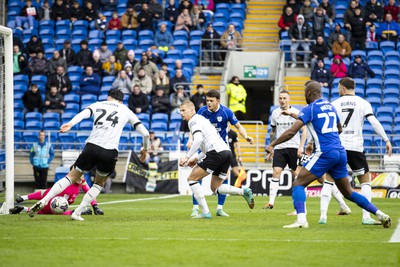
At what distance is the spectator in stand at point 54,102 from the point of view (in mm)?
31172

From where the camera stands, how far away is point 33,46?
33.6 m

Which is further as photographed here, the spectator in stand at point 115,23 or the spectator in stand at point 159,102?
the spectator in stand at point 115,23

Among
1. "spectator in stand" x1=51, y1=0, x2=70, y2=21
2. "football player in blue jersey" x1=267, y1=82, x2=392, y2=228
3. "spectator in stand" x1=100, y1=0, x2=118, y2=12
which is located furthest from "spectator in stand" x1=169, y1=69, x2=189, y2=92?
"football player in blue jersey" x1=267, y1=82, x2=392, y2=228

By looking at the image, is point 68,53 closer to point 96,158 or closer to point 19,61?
point 19,61

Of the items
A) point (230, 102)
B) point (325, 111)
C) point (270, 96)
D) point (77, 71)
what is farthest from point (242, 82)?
point (325, 111)

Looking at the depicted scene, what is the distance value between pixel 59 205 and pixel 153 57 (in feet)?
56.7

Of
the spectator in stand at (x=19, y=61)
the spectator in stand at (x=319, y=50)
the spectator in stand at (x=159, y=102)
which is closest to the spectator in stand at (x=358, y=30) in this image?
the spectator in stand at (x=319, y=50)

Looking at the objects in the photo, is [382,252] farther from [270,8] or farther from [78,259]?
[270,8]

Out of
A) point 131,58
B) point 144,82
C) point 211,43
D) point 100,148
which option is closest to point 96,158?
point 100,148

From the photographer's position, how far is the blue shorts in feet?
39.6

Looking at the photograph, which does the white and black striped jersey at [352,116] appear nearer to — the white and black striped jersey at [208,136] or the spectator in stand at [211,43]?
the white and black striped jersey at [208,136]

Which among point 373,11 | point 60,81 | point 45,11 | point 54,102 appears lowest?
point 54,102

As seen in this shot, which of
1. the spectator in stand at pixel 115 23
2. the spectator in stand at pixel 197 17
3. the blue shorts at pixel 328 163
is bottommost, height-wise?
the spectator in stand at pixel 115 23

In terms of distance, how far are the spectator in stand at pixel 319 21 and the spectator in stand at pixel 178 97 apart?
576cm
